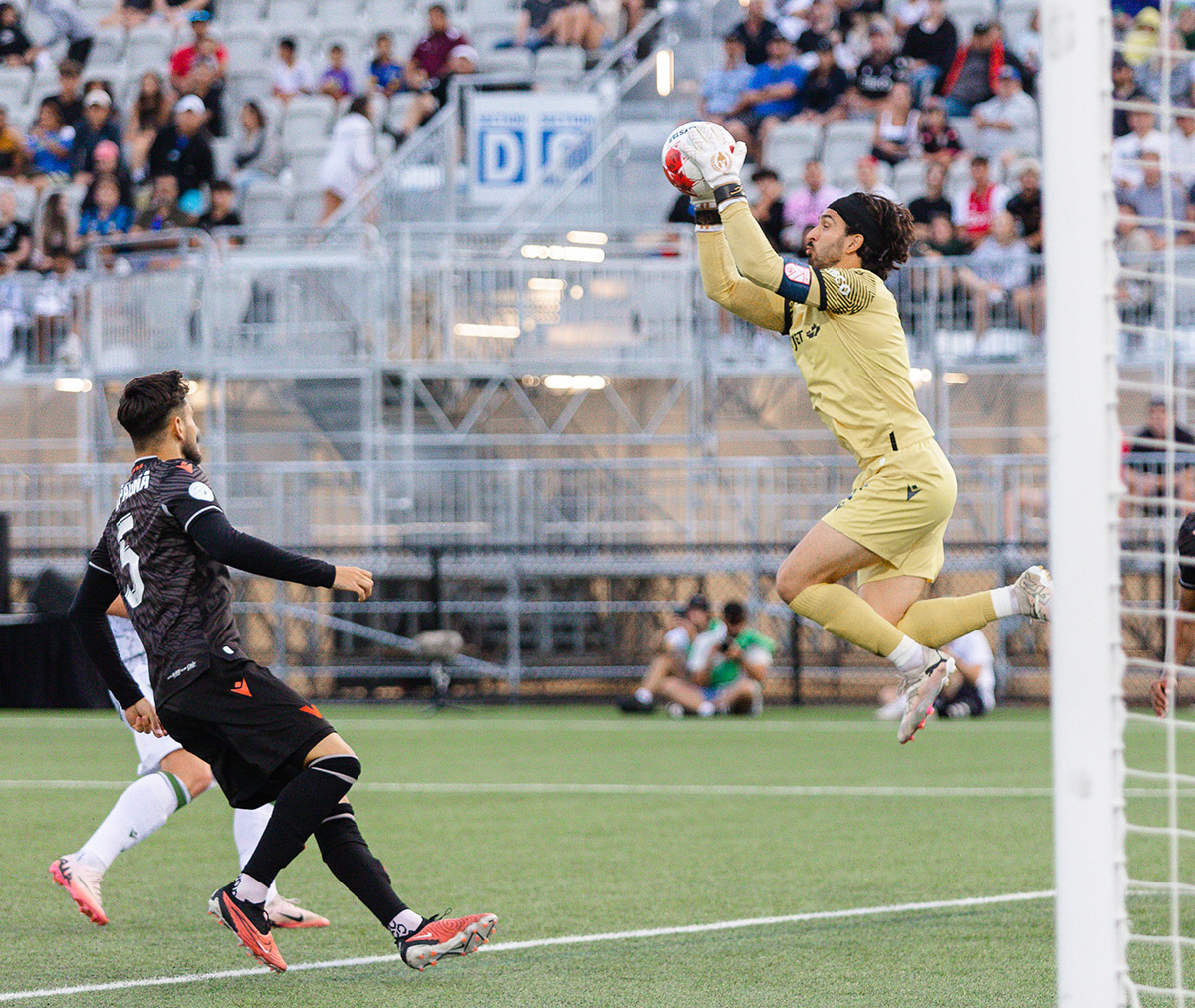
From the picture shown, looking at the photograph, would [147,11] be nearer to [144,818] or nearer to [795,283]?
[144,818]

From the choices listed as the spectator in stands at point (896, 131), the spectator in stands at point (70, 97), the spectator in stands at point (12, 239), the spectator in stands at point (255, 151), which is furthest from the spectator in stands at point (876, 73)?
the spectator in stands at point (70, 97)

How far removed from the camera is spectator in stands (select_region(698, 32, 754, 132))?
20406 millimetres

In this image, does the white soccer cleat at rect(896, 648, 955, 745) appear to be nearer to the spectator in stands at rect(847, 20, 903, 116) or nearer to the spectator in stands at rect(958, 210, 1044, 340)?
the spectator in stands at rect(958, 210, 1044, 340)

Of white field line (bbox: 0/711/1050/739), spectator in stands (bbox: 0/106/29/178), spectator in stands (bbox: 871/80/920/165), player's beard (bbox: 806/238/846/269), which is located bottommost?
white field line (bbox: 0/711/1050/739)

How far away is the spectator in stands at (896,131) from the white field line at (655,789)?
10128mm

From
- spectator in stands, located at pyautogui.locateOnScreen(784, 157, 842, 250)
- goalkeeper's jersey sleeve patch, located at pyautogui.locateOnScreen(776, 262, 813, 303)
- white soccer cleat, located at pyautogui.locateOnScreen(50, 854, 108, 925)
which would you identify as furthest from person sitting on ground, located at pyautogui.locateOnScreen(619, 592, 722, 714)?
goalkeeper's jersey sleeve patch, located at pyautogui.locateOnScreen(776, 262, 813, 303)

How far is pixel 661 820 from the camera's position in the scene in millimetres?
9570

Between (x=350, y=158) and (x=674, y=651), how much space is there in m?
7.80

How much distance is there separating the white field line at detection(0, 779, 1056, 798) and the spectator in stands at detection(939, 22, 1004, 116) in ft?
36.2

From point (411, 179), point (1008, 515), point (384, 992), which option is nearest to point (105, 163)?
point (411, 179)

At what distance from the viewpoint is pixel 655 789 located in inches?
433

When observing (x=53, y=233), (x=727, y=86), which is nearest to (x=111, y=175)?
(x=53, y=233)

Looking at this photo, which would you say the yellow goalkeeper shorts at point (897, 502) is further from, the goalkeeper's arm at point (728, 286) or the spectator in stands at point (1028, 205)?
the spectator in stands at point (1028, 205)

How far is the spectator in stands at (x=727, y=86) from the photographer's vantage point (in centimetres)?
2041
